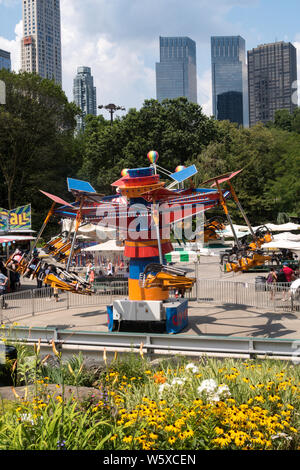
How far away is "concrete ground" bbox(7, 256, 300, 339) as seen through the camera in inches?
610

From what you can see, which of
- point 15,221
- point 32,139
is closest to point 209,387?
point 15,221

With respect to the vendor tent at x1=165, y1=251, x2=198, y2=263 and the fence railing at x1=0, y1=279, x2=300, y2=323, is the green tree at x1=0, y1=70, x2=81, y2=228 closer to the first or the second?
the vendor tent at x1=165, y1=251, x2=198, y2=263

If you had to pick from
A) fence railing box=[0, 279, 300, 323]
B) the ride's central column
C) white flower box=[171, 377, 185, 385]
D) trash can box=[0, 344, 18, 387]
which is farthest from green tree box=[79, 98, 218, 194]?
white flower box=[171, 377, 185, 385]

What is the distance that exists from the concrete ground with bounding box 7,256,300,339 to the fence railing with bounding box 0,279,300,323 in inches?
22.7

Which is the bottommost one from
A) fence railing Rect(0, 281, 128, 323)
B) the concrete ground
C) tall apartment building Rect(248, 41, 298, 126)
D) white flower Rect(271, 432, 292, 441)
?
the concrete ground

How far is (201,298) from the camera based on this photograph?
21984 millimetres

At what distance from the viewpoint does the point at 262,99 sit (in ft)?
402

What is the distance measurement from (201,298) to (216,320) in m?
4.69

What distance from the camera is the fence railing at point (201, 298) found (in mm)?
19078

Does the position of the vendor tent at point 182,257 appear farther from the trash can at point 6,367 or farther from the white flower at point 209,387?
the white flower at point 209,387

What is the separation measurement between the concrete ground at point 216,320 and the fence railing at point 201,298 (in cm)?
58

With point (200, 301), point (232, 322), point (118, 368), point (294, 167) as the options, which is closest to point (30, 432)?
point (118, 368)

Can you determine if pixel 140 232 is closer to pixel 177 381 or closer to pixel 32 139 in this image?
pixel 177 381

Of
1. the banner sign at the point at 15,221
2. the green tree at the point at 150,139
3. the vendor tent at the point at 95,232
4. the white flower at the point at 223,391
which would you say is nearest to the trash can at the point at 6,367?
the white flower at the point at 223,391
